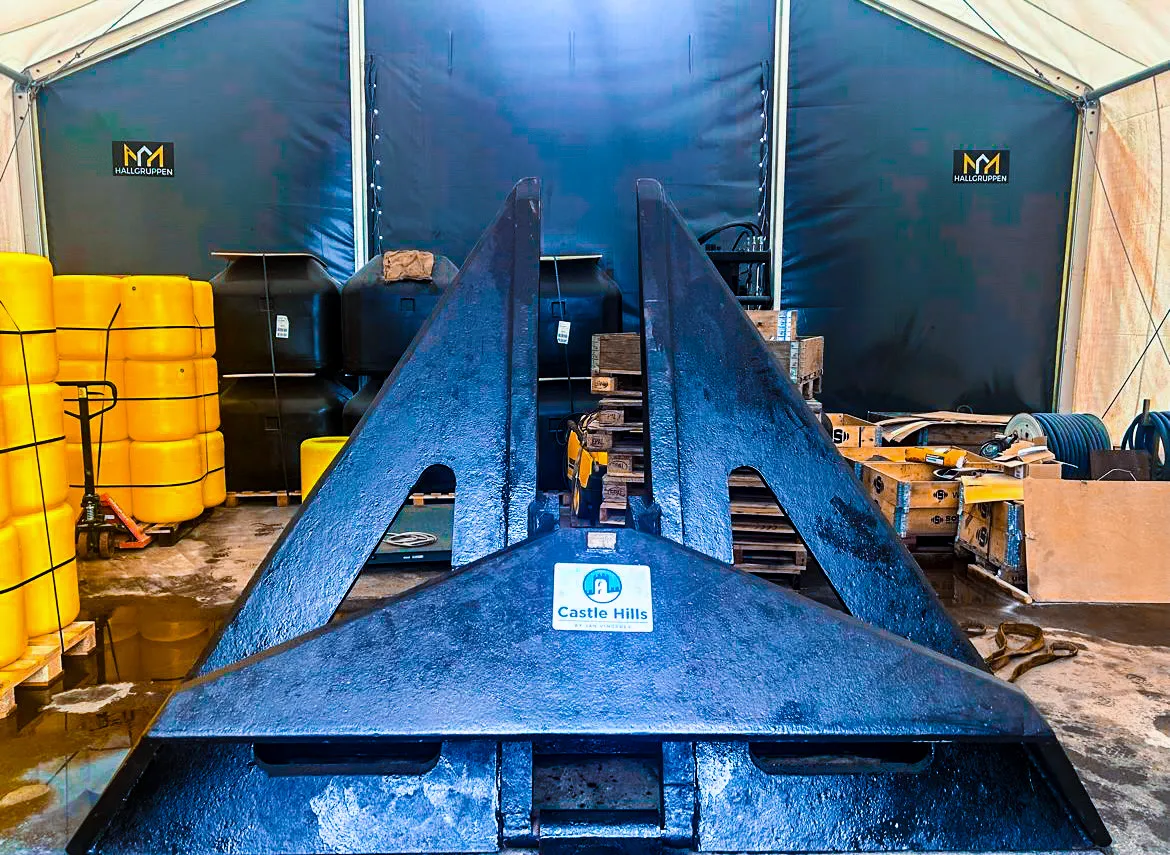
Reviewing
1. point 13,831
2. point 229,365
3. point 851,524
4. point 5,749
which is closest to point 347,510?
point 851,524

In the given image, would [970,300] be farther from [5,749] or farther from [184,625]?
[5,749]

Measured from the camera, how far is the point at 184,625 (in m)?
4.27

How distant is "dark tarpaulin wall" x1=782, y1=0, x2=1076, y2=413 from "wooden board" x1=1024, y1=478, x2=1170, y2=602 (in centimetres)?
356

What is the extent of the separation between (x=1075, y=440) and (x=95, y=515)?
693cm

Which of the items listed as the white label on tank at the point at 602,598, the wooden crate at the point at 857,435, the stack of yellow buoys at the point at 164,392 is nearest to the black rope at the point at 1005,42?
the wooden crate at the point at 857,435

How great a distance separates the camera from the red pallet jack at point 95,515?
5.27 meters

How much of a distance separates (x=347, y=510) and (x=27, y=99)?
8.01m

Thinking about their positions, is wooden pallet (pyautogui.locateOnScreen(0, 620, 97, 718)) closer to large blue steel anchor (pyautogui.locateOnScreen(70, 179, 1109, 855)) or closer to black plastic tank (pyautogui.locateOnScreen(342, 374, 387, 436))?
large blue steel anchor (pyautogui.locateOnScreen(70, 179, 1109, 855))

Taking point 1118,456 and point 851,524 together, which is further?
point 1118,456

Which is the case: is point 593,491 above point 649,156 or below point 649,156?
below

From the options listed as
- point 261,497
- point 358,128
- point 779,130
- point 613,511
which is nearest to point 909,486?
point 613,511

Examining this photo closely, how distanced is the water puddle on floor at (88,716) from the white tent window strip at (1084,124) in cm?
472

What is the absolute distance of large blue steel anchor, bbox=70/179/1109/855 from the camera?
138 cm

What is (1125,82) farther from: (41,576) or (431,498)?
(41,576)
